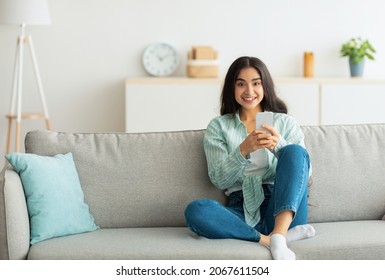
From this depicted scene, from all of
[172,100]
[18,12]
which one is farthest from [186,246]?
[18,12]

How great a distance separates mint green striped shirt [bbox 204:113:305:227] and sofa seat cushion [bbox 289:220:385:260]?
0.98ft

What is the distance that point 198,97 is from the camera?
5719mm

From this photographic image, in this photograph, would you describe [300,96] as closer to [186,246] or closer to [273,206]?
[273,206]

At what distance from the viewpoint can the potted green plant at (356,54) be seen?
5918mm

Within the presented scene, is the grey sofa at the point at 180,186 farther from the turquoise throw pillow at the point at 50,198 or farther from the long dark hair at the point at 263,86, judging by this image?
the long dark hair at the point at 263,86

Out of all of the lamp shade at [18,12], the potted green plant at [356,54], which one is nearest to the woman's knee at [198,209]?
the lamp shade at [18,12]

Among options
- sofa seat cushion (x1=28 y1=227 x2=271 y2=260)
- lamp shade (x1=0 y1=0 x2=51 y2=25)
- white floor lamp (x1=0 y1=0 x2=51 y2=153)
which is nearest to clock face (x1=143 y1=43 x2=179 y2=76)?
white floor lamp (x1=0 y1=0 x2=51 y2=153)

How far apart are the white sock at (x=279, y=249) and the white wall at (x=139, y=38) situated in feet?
10.3

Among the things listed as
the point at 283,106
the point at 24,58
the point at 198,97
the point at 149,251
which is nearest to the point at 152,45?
the point at 198,97

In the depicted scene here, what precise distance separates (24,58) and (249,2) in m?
1.79

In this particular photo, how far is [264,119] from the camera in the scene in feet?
10.8

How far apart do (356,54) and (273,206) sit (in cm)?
297

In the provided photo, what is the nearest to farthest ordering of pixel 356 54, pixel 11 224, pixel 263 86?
pixel 11 224, pixel 263 86, pixel 356 54

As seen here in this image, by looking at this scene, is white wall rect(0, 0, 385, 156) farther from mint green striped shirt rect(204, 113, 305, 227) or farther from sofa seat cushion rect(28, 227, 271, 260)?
sofa seat cushion rect(28, 227, 271, 260)
